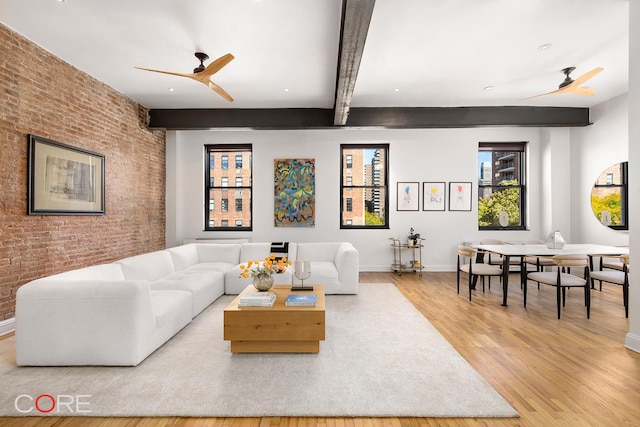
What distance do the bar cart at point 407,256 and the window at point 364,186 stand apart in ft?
1.95

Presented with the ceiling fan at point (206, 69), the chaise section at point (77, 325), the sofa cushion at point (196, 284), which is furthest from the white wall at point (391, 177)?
the chaise section at point (77, 325)

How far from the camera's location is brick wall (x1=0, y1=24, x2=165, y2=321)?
3.18m

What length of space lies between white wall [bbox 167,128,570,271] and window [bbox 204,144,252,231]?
0.20 meters

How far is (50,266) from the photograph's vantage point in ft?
12.0

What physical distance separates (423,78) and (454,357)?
137 inches

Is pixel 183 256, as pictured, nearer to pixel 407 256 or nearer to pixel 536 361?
pixel 407 256

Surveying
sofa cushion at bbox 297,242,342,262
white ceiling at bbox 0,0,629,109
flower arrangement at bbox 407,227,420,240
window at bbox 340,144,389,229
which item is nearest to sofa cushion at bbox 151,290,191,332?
sofa cushion at bbox 297,242,342,262

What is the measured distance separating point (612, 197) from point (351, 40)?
5300 millimetres

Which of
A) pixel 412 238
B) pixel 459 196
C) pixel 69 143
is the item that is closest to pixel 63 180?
pixel 69 143

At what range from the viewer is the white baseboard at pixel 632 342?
8.82ft

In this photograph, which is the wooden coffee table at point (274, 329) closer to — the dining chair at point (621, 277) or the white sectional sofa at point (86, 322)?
the white sectional sofa at point (86, 322)

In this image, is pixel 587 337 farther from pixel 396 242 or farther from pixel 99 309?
pixel 99 309

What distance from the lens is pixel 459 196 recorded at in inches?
256

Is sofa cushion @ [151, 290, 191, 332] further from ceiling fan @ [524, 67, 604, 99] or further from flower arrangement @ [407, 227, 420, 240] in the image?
ceiling fan @ [524, 67, 604, 99]
